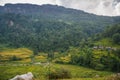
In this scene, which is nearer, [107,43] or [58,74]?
[58,74]

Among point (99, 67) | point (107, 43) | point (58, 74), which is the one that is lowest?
point (99, 67)

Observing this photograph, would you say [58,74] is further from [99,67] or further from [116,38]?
[116,38]

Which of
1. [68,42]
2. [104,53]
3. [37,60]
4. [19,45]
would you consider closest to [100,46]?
[104,53]

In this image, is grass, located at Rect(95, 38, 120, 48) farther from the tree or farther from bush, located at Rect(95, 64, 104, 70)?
bush, located at Rect(95, 64, 104, 70)

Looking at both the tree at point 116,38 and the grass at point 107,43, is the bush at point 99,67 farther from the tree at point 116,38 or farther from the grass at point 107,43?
the tree at point 116,38

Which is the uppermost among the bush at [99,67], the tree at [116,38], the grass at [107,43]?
the tree at [116,38]

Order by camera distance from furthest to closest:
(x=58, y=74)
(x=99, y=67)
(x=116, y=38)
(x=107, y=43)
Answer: (x=107, y=43) → (x=116, y=38) → (x=99, y=67) → (x=58, y=74)

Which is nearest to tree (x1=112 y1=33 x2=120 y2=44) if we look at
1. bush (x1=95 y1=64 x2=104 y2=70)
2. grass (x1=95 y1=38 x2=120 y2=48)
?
grass (x1=95 y1=38 x2=120 y2=48)

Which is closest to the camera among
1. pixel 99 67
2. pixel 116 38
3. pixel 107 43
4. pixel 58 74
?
pixel 58 74

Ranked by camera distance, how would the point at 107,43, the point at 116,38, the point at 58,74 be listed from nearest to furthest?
the point at 58,74
the point at 116,38
the point at 107,43

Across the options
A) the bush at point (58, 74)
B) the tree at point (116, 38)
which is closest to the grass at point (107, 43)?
the tree at point (116, 38)

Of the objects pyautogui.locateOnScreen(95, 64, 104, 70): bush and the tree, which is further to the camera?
the tree

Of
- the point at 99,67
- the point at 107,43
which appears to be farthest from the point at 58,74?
the point at 107,43

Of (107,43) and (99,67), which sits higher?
(107,43)
